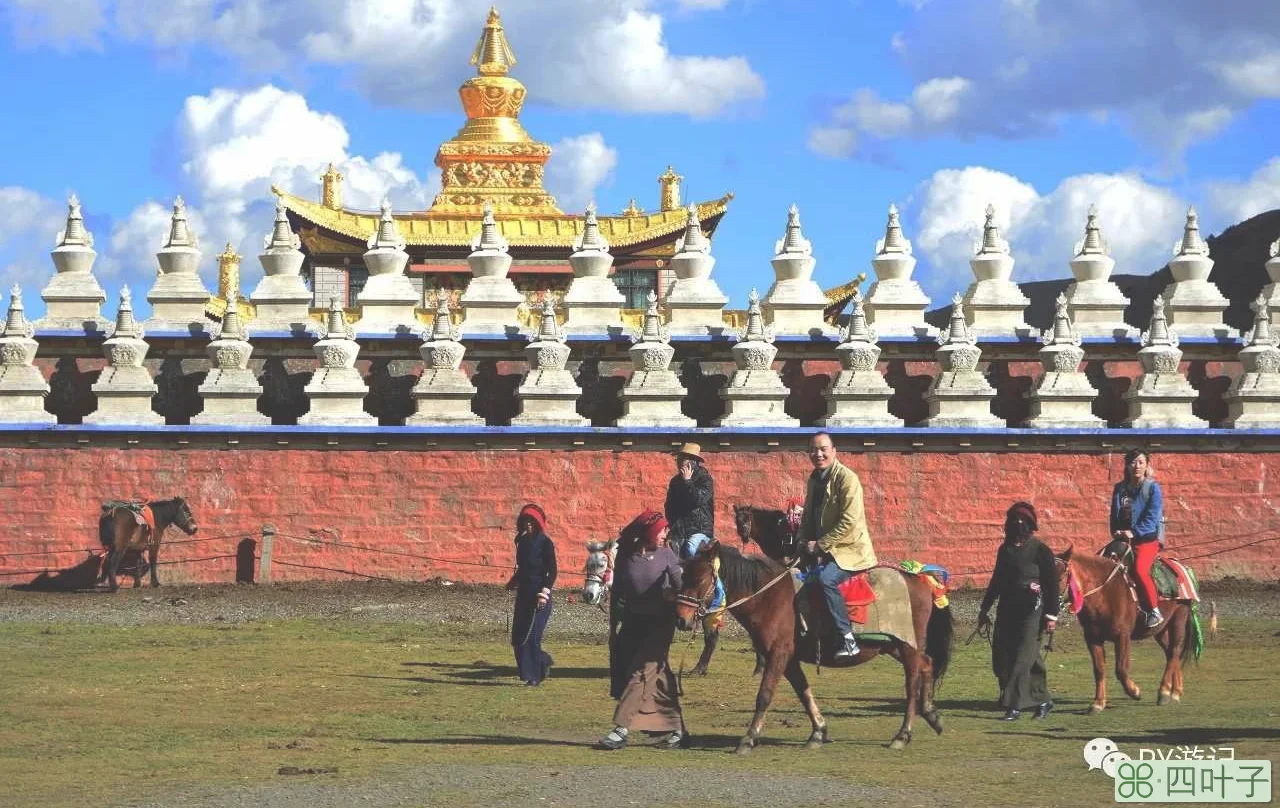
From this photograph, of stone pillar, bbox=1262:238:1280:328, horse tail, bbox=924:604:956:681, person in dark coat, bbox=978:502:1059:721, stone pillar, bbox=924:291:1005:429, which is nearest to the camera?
horse tail, bbox=924:604:956:681

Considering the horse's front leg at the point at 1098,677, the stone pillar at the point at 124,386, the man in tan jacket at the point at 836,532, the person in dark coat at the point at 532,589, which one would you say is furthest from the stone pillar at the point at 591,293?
the man in tan jacket at the point at 836,532

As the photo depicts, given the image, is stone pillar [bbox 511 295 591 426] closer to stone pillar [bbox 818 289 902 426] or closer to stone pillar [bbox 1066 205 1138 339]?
stone pillar [bbox 818 289 902 426]

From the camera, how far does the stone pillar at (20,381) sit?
3234 centimetres

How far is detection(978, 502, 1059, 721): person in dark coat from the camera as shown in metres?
19.3

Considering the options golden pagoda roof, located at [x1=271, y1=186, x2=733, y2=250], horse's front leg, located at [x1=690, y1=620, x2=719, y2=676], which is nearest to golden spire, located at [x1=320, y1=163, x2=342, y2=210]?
golden pagoda roof, located at [x1=271, y1=186, x2=733, y2=250]

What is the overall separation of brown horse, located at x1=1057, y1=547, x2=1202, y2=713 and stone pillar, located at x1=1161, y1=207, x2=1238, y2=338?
1558 centimetres

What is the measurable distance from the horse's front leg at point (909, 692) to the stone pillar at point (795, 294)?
1723 cm

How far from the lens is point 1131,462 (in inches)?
813

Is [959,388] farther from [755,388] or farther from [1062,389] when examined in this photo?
[755,388]

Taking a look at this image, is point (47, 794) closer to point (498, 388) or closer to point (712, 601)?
point (712, 601)

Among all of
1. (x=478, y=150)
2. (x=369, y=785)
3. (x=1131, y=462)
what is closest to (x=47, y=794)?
(x=369, y=785)

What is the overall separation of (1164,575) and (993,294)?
15.3 metres

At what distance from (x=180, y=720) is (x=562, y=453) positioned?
13.9 m

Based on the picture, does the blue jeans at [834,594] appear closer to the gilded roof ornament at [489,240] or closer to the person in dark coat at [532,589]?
the person in dark coat at [532,589]
